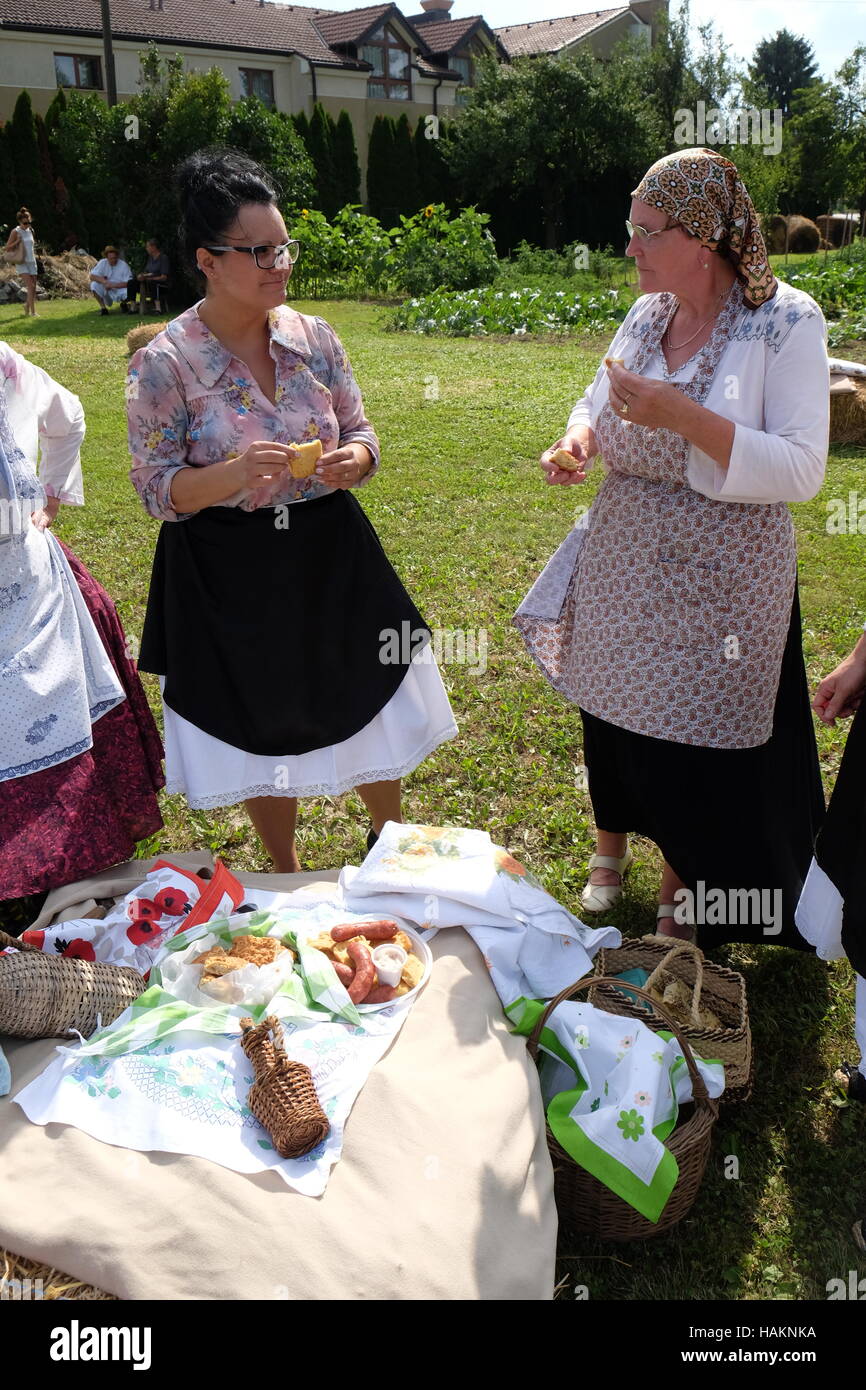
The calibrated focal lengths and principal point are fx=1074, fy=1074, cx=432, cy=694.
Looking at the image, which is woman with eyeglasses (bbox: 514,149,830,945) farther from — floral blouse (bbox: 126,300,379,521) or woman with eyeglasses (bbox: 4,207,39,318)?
woman with eyeglasses (bbox: 4,207,39,318)

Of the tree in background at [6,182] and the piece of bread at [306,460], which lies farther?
the tree in background at [6,182]

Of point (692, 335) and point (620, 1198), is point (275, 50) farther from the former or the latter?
point (620, 1198)

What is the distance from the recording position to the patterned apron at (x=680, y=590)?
9.13ft

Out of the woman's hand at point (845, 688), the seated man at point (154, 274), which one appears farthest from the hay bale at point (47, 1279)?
the seated man at point (154, 274)

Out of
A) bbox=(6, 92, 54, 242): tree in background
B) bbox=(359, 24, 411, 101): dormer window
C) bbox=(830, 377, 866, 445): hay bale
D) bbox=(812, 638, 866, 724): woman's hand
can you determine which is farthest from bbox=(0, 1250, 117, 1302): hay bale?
bbox=(359, 24, 411, 101): dormer window

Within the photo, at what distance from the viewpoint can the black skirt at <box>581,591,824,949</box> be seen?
298 cm

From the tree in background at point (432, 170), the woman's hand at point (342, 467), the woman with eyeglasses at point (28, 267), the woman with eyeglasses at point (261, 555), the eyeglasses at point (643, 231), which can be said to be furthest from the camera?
the tree in background at point (432, 170)

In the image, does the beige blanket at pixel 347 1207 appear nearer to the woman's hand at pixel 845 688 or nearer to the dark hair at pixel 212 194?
the woman's hand at pixel 845 688

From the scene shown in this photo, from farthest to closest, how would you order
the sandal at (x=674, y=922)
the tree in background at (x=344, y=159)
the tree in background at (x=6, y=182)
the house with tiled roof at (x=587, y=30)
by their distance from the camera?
the house with tiled roof at (x=587, y=30) → the tree in background at (x=344, y=159) → the tree in background at (x=6, y=182) → the sandal at (x=674, y=922)

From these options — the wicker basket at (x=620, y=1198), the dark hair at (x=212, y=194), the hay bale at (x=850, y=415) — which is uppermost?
the dark hair at (x=212, y=194)

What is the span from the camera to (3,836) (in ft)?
10.1

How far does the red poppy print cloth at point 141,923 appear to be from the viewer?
290cm

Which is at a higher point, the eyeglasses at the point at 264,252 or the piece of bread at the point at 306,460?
the eyeglasses at the point at 264,252

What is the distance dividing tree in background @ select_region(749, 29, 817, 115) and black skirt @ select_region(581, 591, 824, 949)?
73.0 meters
